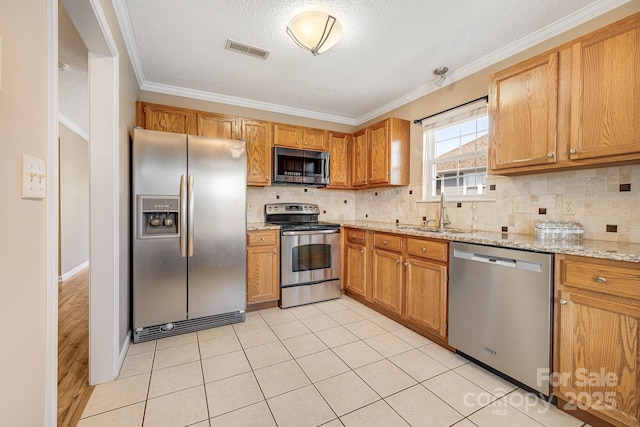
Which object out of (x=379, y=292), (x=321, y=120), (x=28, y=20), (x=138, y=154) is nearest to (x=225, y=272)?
(x=138, y=154)

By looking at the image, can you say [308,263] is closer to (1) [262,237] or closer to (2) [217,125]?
(1) [262,237]

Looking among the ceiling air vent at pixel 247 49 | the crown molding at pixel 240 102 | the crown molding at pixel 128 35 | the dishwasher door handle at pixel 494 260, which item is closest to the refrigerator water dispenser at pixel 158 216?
the crown molding at pixel 128 35

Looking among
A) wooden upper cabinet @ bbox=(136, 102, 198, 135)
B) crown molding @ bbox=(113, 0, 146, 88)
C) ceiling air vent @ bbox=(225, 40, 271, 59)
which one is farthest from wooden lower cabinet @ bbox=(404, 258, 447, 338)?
crown molding @ bbox=(113, 0, 146, 88)

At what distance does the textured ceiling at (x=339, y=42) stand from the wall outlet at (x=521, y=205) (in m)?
1.23

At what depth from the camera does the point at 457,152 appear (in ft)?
9.55

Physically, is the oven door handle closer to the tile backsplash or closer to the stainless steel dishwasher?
the tile backsplash

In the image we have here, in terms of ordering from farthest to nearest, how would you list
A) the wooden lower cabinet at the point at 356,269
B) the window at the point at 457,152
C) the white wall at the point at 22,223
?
the wooden lower cabinet at the point at 356,269, the window at the point at 457,152, the white wall at the point at 22,223

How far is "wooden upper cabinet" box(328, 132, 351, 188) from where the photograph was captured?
3.91 meters

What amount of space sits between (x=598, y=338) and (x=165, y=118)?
3.86 m

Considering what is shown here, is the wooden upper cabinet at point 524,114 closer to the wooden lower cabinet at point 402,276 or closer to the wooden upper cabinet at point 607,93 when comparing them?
the wooden upper cabinet at point 607,93

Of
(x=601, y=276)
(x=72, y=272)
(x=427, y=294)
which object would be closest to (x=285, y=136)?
(x=427, y=294)

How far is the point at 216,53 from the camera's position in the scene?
96.7 inches

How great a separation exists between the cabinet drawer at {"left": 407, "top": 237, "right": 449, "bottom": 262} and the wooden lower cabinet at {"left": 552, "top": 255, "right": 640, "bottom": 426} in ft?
2.44

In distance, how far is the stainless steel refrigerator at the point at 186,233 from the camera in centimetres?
232
